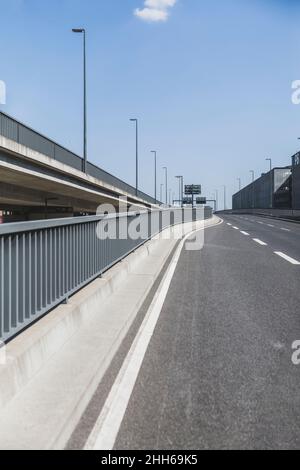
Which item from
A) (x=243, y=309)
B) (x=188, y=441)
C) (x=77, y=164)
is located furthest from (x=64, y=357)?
(x=77, y=164)

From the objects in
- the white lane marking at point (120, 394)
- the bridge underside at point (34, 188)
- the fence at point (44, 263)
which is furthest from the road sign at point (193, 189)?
the white lane marking at point (120, 394)

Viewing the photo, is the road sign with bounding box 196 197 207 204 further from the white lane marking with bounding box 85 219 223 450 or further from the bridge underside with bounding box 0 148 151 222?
the white lane marking with bounding box 85 219 223 450

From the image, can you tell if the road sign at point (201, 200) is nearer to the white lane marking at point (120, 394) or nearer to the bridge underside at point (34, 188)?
the bridge underside at point (34, 188)

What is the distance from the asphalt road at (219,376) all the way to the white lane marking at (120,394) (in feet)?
0.19

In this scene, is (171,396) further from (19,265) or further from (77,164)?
(77,164)

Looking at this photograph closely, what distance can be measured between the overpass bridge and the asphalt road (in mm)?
11175

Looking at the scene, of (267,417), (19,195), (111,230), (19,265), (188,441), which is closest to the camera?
(188,441)

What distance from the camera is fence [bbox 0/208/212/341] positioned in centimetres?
450

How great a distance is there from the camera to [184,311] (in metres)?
7.38

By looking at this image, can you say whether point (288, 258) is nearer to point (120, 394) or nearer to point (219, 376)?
point (219, 376)

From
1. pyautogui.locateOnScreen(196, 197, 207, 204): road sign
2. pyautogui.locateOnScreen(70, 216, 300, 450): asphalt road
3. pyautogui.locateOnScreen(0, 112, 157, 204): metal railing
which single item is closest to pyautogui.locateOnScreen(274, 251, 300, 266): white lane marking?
pyautogui.locateOnScreen(70, 216, 300, 450): asphalt road

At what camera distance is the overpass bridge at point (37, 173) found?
17797 millimetres

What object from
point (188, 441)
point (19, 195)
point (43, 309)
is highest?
point (19, 195)

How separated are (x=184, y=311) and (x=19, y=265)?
3.23 meters
